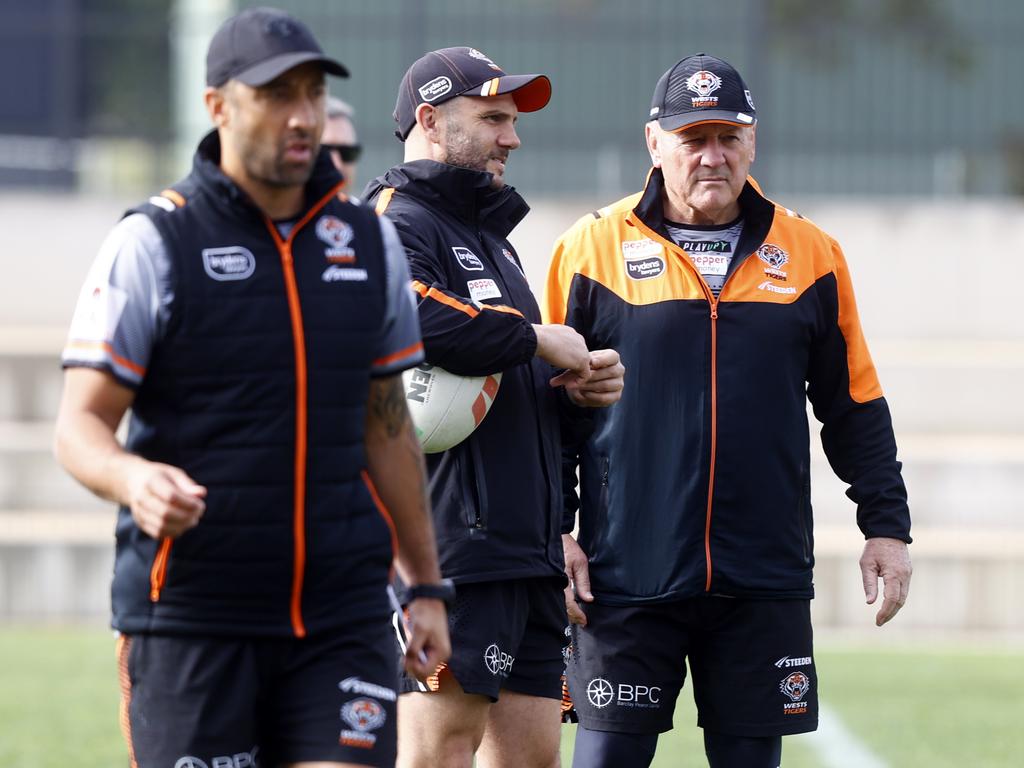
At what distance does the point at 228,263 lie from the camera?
3.31 metres

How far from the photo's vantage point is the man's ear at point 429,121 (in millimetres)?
4566

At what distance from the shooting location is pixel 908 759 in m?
7.70

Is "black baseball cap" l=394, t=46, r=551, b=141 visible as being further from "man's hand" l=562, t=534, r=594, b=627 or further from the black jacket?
"man's hand" l=562, t=534, r=594, b=627

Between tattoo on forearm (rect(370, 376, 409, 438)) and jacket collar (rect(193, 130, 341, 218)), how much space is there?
0.39 metres

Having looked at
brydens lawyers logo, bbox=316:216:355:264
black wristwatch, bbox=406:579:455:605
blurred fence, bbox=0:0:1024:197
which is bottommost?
black wristwatch, bbox=406:579:455:605

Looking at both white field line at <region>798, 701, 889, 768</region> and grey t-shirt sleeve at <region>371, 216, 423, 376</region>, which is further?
white field line at <region>798, 701, 889, 768</region>

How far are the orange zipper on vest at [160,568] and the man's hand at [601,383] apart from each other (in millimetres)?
1388

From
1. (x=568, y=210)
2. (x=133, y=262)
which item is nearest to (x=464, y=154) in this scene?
(x=133, y=262)

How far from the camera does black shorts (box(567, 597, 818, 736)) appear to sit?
4699 millimetres

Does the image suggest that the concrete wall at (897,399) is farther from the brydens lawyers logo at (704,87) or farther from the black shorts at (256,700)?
the black shorts at (256,700)

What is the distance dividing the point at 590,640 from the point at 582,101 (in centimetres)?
1511

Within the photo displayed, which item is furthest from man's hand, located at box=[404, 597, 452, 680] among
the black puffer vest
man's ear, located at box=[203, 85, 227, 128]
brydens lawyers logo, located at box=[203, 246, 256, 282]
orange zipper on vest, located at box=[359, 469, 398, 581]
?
man's ear, located at box=[203, 85, 227, 128]

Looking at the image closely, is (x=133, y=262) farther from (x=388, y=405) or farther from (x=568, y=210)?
(x=568, y=210)

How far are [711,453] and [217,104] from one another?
180 cm
